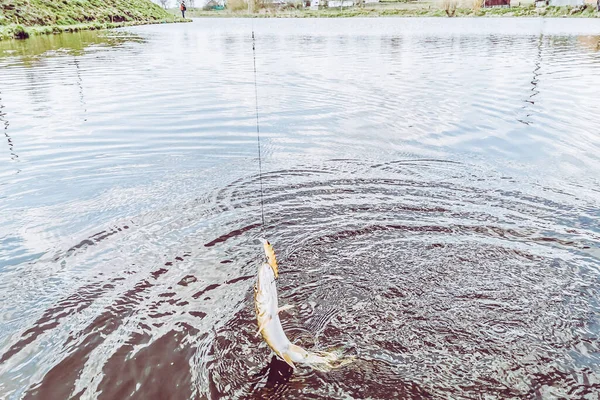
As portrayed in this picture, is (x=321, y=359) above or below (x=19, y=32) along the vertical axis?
below

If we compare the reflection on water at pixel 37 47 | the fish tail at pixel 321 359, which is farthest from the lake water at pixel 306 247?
the reflection on water at pixel 37 47

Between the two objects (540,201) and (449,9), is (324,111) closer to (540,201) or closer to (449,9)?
(540,201)

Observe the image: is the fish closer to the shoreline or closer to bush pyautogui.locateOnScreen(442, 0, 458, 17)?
the shoreline

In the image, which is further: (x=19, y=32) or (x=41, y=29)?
(x=41, y=29)

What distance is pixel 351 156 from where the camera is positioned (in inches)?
327

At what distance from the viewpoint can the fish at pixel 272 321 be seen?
293 centimetres

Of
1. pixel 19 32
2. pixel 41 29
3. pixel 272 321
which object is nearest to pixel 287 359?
pixel 272 321

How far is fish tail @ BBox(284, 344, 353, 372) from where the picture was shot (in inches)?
134

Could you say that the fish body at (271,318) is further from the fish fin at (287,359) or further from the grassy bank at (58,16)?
the grassy bank at (58,16)

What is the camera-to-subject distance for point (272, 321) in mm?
3053

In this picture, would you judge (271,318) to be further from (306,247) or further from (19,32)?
(19,32)

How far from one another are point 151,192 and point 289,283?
3329 mm

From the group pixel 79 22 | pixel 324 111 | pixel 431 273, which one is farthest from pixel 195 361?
pixel 79 22

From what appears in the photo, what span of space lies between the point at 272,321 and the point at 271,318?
4cm
